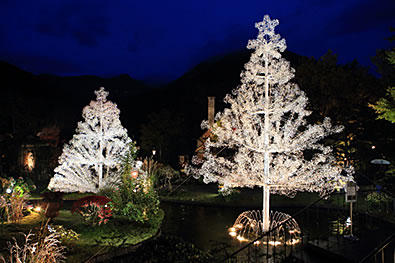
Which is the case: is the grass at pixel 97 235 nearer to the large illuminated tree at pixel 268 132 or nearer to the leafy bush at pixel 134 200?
the leafy bush at pixel 134 200

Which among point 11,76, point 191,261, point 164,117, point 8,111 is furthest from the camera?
point 11,76

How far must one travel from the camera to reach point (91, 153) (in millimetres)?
15172

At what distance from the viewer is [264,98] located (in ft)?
30.5

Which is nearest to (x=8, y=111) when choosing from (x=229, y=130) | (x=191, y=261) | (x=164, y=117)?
(x=164, y=117)

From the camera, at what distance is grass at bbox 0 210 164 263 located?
24.6ft

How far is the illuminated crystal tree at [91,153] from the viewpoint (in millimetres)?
14844

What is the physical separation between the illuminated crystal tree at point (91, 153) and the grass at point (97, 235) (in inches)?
199

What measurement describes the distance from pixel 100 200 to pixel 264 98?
570 cm

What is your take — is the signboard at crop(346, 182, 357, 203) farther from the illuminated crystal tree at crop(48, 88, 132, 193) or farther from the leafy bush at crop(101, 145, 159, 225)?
the illuminated crystal tree at crop(48, 88, 132, 193)

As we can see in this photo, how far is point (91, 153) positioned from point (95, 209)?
649 cm

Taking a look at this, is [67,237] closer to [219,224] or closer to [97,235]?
[97,235]

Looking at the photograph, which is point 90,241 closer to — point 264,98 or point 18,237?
point 18,237

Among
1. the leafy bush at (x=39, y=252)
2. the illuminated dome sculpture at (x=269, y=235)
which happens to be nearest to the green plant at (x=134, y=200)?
the leafy bush at (x=39, y=252)

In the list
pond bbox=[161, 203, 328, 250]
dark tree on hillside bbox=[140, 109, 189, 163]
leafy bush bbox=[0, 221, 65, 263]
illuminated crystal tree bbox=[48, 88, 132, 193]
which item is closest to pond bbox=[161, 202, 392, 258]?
pond bbox=[161, 203, 328, 250]
